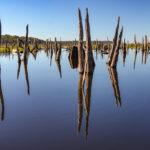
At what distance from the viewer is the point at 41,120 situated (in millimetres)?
6906

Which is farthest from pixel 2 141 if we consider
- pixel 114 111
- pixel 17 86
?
pixel 17 86

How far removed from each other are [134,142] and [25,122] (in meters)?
3.42

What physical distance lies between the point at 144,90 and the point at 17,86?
25.1 feet

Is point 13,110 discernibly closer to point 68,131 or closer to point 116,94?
point 68,131

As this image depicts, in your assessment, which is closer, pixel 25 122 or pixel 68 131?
pixel 68 131

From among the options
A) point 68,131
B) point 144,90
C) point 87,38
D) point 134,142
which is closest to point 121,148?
point 134,142

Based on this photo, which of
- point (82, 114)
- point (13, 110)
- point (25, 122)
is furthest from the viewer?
point (13, 110)

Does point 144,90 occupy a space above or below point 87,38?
below

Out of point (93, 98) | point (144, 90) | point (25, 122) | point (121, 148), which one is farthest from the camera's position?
point (144, 90)

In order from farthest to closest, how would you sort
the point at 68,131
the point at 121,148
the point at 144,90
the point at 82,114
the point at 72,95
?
the point at 144,90, the point at 72,95, the point at 82,114, the point at 68,131, the point at 121,148

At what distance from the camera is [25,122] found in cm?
677

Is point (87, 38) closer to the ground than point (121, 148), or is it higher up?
higher up

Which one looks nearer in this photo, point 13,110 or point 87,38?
point 13,110

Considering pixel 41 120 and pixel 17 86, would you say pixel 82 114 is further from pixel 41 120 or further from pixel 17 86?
pixel 17 86
